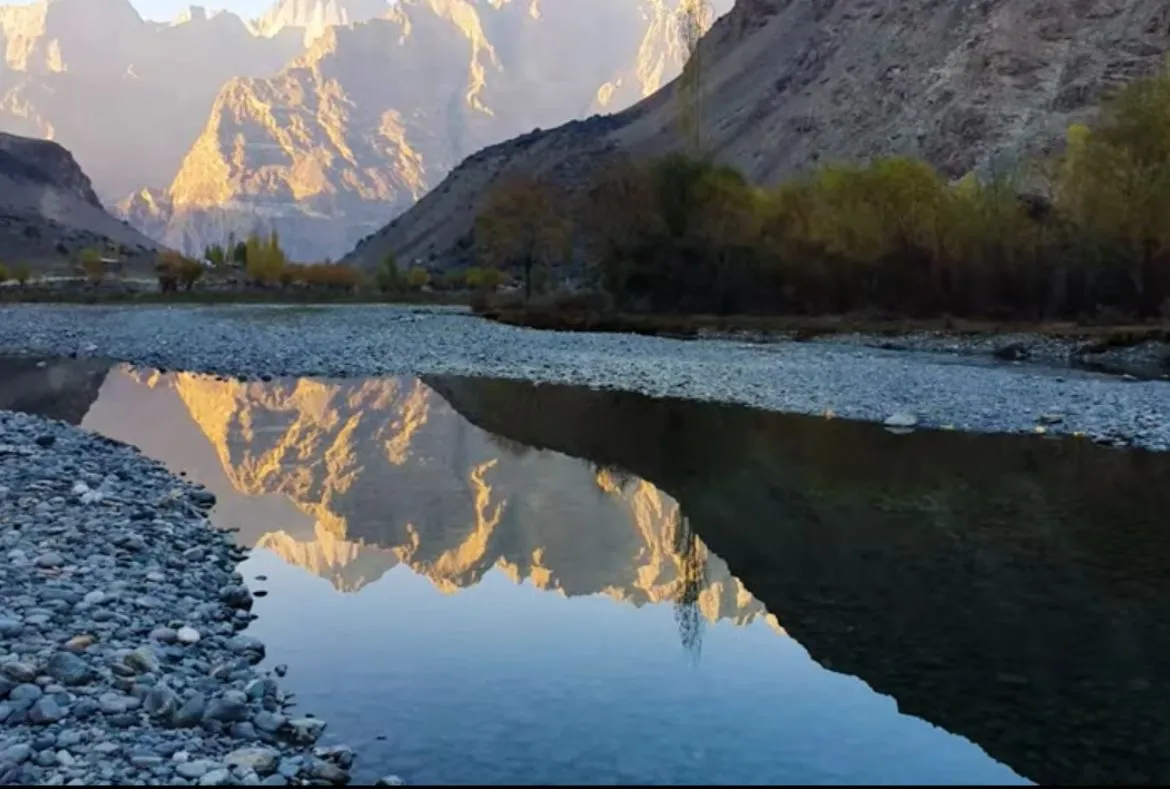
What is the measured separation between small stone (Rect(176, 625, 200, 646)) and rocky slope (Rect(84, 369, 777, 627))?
2906mm

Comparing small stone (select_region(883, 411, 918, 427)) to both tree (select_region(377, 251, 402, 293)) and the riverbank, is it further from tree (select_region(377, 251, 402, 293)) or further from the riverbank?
tree (select_region(377, 251, 402, 293))

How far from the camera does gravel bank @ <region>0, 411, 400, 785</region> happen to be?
6535 mm

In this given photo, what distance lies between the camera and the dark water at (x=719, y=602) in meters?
7.54

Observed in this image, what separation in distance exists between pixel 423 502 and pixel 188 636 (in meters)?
8.16

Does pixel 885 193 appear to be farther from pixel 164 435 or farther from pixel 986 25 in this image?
pixel 986 25

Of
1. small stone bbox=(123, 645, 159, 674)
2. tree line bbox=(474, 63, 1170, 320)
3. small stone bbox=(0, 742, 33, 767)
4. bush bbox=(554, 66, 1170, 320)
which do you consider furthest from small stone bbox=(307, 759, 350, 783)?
bush bbox=(554, 66, 1170, 320)

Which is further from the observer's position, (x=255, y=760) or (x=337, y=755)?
(x=337, y=755)

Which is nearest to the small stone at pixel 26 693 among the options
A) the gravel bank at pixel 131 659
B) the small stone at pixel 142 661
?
the gravel bank at pixel 131 659

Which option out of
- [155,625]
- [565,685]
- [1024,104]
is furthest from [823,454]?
[1024,104]

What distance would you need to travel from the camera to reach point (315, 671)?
883cm

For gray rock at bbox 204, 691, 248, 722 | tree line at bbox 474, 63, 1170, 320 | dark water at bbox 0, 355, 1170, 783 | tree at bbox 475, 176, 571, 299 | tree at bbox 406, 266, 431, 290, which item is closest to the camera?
gray rock at bbox 204, 691, 248, 722

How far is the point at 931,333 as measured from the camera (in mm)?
52469

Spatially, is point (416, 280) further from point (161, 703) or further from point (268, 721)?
point (268, 721)

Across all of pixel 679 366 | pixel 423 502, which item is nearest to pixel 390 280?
pixel 679 366
